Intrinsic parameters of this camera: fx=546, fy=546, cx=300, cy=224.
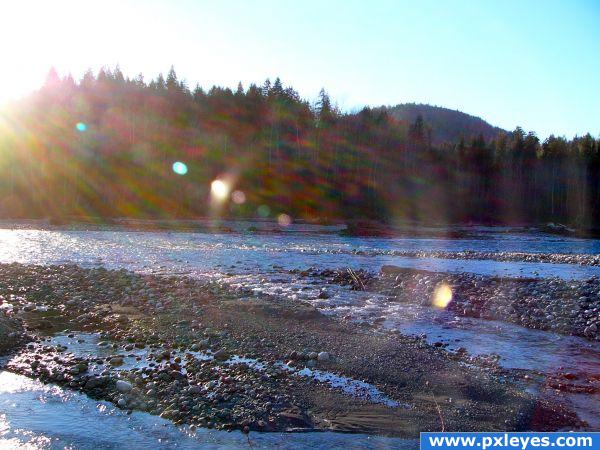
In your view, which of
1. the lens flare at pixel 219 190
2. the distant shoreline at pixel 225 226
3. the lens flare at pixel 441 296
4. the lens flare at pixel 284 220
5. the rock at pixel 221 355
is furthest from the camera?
the lens flare at pixel 219 190

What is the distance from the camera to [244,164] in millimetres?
70062

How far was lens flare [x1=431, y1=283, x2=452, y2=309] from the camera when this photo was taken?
14895mm

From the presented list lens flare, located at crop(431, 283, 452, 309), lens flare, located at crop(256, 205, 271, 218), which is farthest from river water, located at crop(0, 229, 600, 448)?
lens flare, located at crop(256, 205, 271, 218)

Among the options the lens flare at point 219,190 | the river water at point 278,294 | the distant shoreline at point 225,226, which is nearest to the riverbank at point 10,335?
the river water at point 278,294

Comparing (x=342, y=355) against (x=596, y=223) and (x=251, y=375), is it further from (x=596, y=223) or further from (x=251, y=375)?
(x=596, y=223)

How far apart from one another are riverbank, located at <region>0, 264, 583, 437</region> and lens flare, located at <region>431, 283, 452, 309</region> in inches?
165

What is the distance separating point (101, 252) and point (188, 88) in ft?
182

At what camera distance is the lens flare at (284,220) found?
57.2 meters

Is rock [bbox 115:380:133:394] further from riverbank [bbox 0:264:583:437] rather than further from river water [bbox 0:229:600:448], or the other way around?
river water [bbox 0:229:600:448]

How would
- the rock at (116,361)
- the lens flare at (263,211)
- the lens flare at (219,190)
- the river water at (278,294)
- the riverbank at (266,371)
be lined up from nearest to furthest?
the river water at (278,294)
the riverbank at (266,371)
the rock at (116,361)
the lens flare at (263,211)
the lens flare at (219,190)

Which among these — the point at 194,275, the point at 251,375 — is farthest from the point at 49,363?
the point at 194,275

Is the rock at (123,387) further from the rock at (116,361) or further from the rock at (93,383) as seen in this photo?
the rock at (116,361)

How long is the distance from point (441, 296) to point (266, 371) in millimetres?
9047

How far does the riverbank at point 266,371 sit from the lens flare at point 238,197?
52.8m
